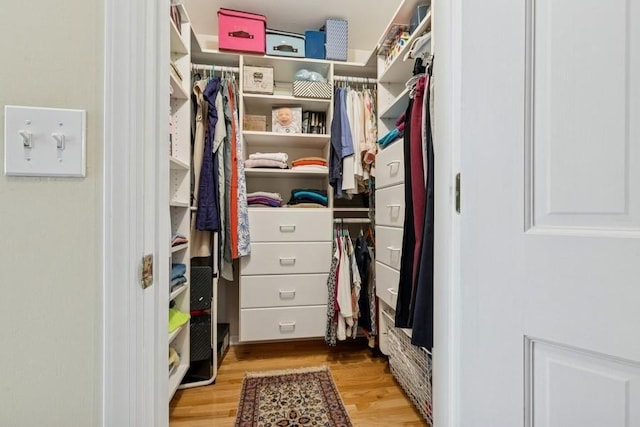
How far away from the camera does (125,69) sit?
0.47 meters

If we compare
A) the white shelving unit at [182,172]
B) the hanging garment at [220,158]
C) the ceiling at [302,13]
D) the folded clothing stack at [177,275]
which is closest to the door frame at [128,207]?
the folded clothing stack at [177,275]

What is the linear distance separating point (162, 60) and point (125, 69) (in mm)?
100

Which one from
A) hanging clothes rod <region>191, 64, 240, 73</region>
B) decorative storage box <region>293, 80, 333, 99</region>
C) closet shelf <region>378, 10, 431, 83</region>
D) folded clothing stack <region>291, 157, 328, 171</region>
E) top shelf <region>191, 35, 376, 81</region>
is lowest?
folded clothing stack <region>291, 157, 328, 171</region>

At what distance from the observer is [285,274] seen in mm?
1831

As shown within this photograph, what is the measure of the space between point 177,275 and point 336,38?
1.78 metres

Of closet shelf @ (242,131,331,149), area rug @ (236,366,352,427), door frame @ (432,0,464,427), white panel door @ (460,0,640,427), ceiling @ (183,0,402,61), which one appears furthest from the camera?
closet shelf @ (242,131,331,149)

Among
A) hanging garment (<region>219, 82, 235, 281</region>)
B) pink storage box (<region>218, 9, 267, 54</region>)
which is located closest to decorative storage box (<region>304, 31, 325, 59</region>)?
pink storage box (<region>218, 9, 267, 54</region>)

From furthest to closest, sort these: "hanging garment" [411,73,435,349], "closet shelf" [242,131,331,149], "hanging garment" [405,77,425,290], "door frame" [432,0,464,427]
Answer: "closet shelf" [242,131,331,149]
"hanging garment" [405,77,425,290]
"hanging garment" [411,73,435,349]
"door frame" [432,0,464,427]

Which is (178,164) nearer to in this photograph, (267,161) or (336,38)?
(267,161)

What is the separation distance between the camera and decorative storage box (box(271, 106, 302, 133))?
77.3 inches

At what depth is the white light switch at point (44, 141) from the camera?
1.43ft

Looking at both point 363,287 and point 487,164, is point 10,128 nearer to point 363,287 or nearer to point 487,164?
point 487,164

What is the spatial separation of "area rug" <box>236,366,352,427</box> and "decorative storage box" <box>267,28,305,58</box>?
6.63ft

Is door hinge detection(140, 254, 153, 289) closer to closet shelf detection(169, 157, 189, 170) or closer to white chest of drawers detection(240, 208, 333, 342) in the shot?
closet shelf detection(169, 157, 189, 170)
